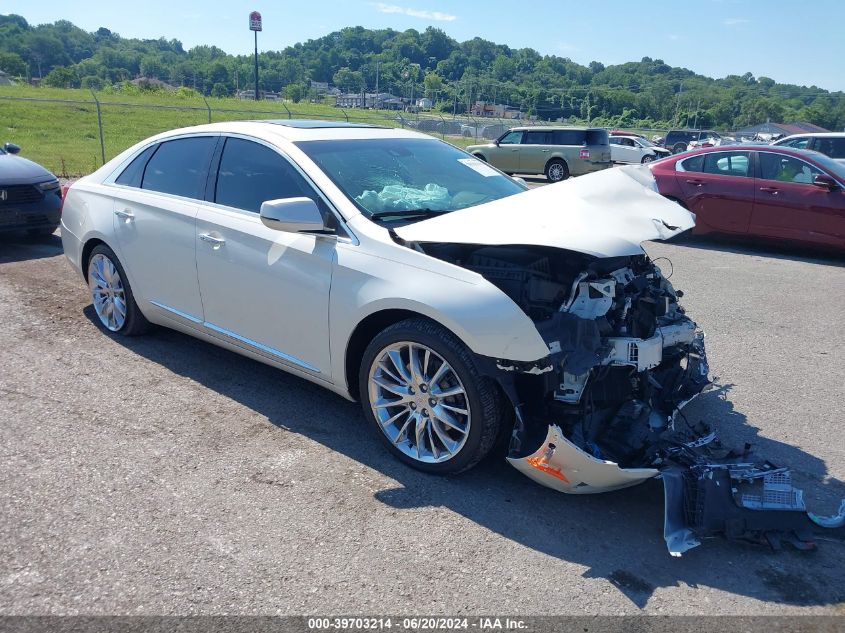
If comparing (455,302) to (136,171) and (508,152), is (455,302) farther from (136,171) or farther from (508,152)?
(508,152)

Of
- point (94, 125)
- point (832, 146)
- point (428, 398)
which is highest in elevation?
point (832, 146)

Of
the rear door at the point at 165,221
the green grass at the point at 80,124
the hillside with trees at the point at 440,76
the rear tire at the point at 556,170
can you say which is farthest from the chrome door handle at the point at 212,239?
the hillside with trees at the point at 440,76

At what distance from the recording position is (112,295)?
214 inches

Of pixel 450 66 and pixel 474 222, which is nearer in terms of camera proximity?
pixel 474 222

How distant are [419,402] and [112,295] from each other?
10.1ft

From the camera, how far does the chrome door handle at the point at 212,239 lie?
4.33 metres

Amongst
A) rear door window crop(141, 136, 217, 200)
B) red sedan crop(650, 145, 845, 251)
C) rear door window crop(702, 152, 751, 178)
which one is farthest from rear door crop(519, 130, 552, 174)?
rear door window crop(141, 136, 217, 200)

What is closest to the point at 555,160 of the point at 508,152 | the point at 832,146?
the point at 508,152

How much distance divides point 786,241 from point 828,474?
7.05m

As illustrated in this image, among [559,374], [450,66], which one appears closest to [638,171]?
[559,374]

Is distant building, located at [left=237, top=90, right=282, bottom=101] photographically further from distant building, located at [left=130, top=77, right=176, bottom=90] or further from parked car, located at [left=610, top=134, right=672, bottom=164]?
parked car, located at [left=610, top=134, right=672, bottom=164]

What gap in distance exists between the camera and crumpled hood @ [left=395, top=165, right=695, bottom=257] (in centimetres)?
335

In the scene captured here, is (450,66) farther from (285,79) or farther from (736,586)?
(736,586)

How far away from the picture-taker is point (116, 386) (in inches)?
181
